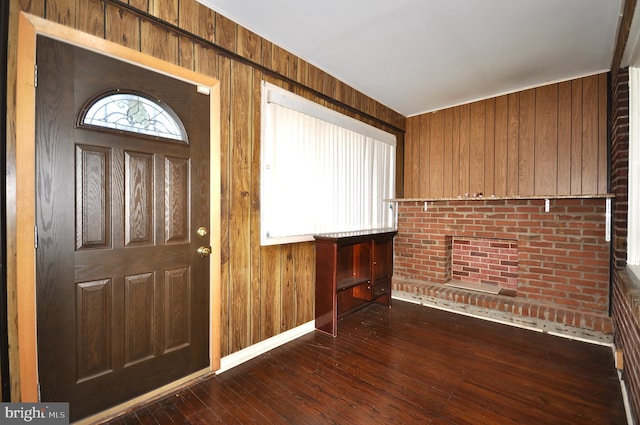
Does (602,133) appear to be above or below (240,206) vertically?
above

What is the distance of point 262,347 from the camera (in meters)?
2.61

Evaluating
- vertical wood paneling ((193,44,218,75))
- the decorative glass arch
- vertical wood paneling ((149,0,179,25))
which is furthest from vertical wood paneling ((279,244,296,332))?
vertical wood paneling ((149,0,179,25))

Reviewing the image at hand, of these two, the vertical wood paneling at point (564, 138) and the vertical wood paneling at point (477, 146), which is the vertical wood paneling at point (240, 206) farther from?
the vertical wood paneling at point (564, 138)

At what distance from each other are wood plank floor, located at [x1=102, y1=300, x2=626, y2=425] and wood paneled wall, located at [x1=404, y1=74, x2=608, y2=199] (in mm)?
1806

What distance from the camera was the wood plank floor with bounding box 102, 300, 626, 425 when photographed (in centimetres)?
180

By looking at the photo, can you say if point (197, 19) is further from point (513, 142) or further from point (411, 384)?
point (513, 142)

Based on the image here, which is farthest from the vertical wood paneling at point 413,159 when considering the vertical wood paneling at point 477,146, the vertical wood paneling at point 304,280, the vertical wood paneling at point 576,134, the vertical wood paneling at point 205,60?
the vertical wood paneling at point 205,60

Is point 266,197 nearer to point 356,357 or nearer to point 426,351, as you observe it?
point 356,357

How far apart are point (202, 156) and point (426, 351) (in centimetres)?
250

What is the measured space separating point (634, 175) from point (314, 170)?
250 cm

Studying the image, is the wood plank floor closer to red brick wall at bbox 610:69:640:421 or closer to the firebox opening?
red brick wall at bbox 610:69:640:421

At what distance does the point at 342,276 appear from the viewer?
11.1ft

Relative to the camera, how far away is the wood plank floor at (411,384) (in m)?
1.80

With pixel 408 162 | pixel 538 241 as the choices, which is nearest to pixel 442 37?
pixel 408 162
